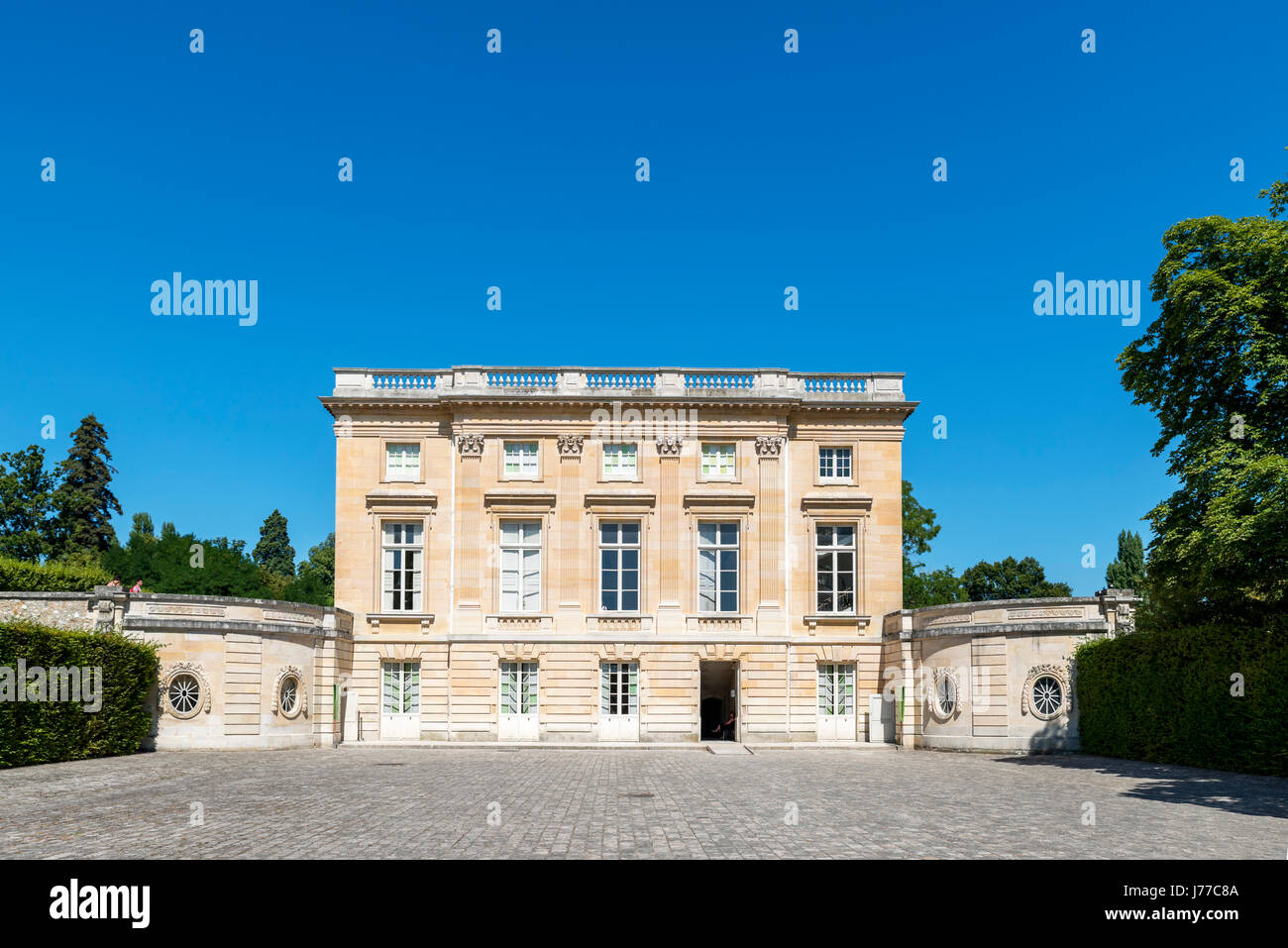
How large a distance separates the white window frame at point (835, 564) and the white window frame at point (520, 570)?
9.52m

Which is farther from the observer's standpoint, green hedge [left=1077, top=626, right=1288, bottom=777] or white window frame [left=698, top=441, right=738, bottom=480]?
white window frame [left=698, top=441, right=738, bottom=480]

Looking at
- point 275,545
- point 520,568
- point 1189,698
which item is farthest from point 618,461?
point 275,545

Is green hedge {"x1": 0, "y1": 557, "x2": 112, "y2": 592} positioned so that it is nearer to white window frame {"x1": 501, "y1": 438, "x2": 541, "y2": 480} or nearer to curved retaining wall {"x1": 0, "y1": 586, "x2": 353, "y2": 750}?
curved retaining wall {"x1": 0, "y1": 586, "x2": 353, "y2": 750}

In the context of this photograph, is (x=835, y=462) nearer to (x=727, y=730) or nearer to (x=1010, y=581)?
(x=727, y=730)

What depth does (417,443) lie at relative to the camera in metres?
35.9

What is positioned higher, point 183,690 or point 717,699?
point 183,690

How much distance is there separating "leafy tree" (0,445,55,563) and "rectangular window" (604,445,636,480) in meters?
39.1

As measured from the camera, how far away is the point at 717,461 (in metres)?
35.9

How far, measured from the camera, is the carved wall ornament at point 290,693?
3016 cm

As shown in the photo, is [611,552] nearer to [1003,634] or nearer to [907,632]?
[907,632]

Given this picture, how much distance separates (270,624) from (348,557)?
5272 mm

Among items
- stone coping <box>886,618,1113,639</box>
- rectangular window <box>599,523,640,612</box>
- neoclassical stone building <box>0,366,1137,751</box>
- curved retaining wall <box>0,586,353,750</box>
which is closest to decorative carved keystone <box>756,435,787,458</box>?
neoclassical stone building <box>0,366,1137,751</box>

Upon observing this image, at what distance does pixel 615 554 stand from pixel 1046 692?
14345 millimetres

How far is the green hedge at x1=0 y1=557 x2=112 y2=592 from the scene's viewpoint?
3391 centimetres
